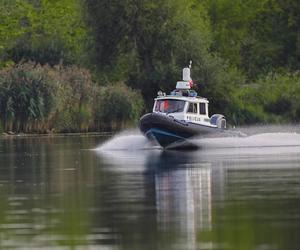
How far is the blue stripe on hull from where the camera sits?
171ft

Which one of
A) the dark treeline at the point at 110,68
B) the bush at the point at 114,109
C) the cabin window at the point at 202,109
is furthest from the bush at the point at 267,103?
the cabin window at the point at 202,109

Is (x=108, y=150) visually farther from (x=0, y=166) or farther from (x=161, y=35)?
(x=161, y=35)

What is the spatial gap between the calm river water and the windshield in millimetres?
4928

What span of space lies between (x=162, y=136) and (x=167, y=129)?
2.04 ft

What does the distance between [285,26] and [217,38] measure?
22.6 feet

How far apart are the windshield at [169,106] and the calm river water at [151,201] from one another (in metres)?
4.93

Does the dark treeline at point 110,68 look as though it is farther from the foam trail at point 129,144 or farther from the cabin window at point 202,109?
the cabin window at point 202,109

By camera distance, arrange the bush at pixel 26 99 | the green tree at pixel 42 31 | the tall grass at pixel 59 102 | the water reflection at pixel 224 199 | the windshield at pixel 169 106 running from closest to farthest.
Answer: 1. the water reflection at pixel 224 199
2. the windshield at pixel 169 106
3. the bush at pixel 26 99
4. the tall grass at pixel 59 102
5. the green tree at pixel 42 31

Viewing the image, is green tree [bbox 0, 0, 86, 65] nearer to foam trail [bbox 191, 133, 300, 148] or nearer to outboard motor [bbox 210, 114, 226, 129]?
foam trail [bbox 191, 133, 300, 148]

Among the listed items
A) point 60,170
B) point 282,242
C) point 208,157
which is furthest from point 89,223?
point 208,157

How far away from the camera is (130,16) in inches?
3354

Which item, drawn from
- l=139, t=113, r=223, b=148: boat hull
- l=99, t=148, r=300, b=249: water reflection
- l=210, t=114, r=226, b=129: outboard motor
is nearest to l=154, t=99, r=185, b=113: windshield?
l=139, t=113, r=223, b=148: boat hull

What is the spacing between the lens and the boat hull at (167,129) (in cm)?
5178

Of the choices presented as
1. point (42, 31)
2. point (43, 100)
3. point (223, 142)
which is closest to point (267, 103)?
point (43, 100)
